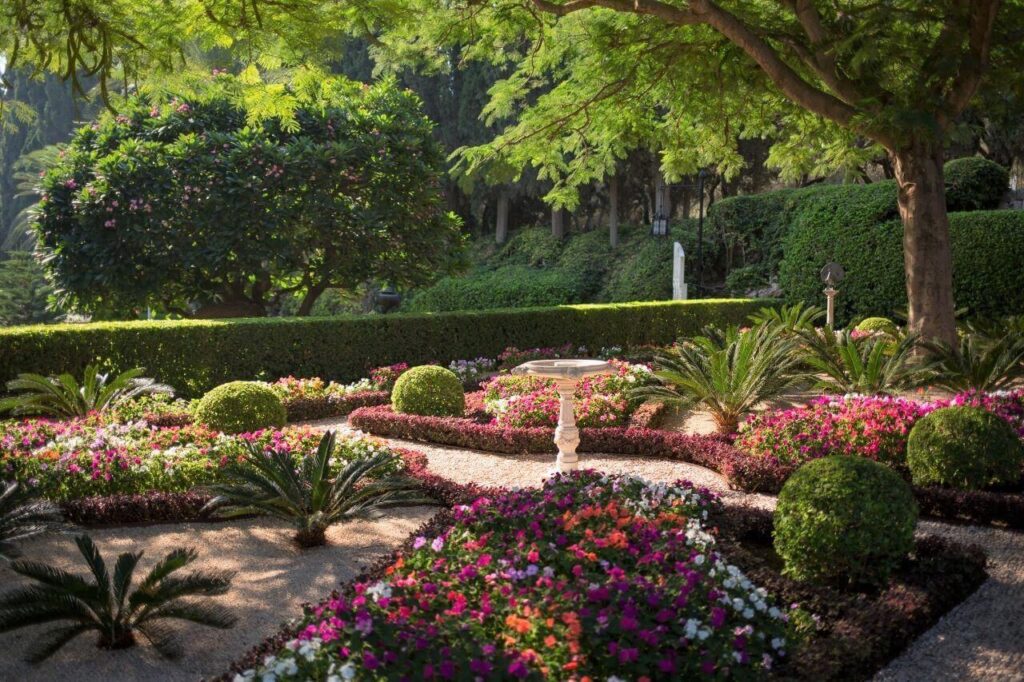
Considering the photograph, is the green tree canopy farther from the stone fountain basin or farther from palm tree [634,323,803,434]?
the stone fountain basin

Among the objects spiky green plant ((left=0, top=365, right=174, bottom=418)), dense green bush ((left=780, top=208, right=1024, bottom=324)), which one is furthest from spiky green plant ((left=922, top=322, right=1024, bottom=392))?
spiky green plant ((left=0, top=365, right=174, bottom=418))

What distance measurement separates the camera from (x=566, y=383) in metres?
6.51

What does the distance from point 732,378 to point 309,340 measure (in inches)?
246

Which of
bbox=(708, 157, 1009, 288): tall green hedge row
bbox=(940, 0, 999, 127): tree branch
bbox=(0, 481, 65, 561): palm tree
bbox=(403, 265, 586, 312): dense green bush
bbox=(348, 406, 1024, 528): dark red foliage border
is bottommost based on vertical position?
bbox=(348, 406, 1024, 528): dark red foliage border

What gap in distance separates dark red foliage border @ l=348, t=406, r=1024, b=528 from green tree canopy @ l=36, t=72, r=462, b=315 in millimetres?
7164

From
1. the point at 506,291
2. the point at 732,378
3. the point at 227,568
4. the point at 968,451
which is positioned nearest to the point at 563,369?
the point at 732,378

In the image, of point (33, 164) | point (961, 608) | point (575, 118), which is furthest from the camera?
point (33, 164)

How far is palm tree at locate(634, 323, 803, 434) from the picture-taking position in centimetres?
830

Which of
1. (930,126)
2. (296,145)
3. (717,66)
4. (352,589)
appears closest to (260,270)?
(296,145)

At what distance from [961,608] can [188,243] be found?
13987 millimetres

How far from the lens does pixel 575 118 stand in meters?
11.1

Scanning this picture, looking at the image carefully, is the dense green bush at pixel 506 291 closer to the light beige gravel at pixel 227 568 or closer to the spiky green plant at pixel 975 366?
the spiky green plant at pixel 975 366

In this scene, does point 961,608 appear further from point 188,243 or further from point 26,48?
point 188,243

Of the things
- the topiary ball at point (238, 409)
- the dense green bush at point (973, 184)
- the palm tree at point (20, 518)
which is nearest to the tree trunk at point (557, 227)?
the dense green bush at point (973, 184)
